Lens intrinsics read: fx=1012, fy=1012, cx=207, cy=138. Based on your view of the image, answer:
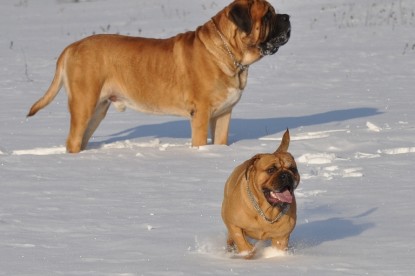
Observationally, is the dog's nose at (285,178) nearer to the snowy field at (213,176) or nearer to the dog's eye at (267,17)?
the snowy field at (213,176)

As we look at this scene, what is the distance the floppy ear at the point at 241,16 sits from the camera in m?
8.51

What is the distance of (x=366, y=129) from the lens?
924 cm

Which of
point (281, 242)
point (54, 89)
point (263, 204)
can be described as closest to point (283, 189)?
point (263, 204)

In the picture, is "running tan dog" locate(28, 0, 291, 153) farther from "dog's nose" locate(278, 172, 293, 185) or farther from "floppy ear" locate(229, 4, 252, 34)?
"dog's nose" locate(278, 172, 293, 185)

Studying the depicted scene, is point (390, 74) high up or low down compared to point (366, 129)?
down

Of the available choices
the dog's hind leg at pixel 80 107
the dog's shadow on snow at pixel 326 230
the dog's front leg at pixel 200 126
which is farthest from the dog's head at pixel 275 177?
the dog's hind leg at pixel 80 107

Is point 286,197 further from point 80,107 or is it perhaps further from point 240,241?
point 80,107

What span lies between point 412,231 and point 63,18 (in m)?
16.8

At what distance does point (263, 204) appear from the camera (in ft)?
16.6

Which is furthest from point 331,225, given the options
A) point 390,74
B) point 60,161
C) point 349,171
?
point 390,74

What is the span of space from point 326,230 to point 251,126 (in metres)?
4.47

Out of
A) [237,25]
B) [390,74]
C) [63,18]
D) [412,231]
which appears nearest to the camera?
[412,231]

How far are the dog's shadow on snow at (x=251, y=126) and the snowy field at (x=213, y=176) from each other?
2 centimetres

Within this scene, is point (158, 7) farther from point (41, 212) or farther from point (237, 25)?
point (41, 212)
